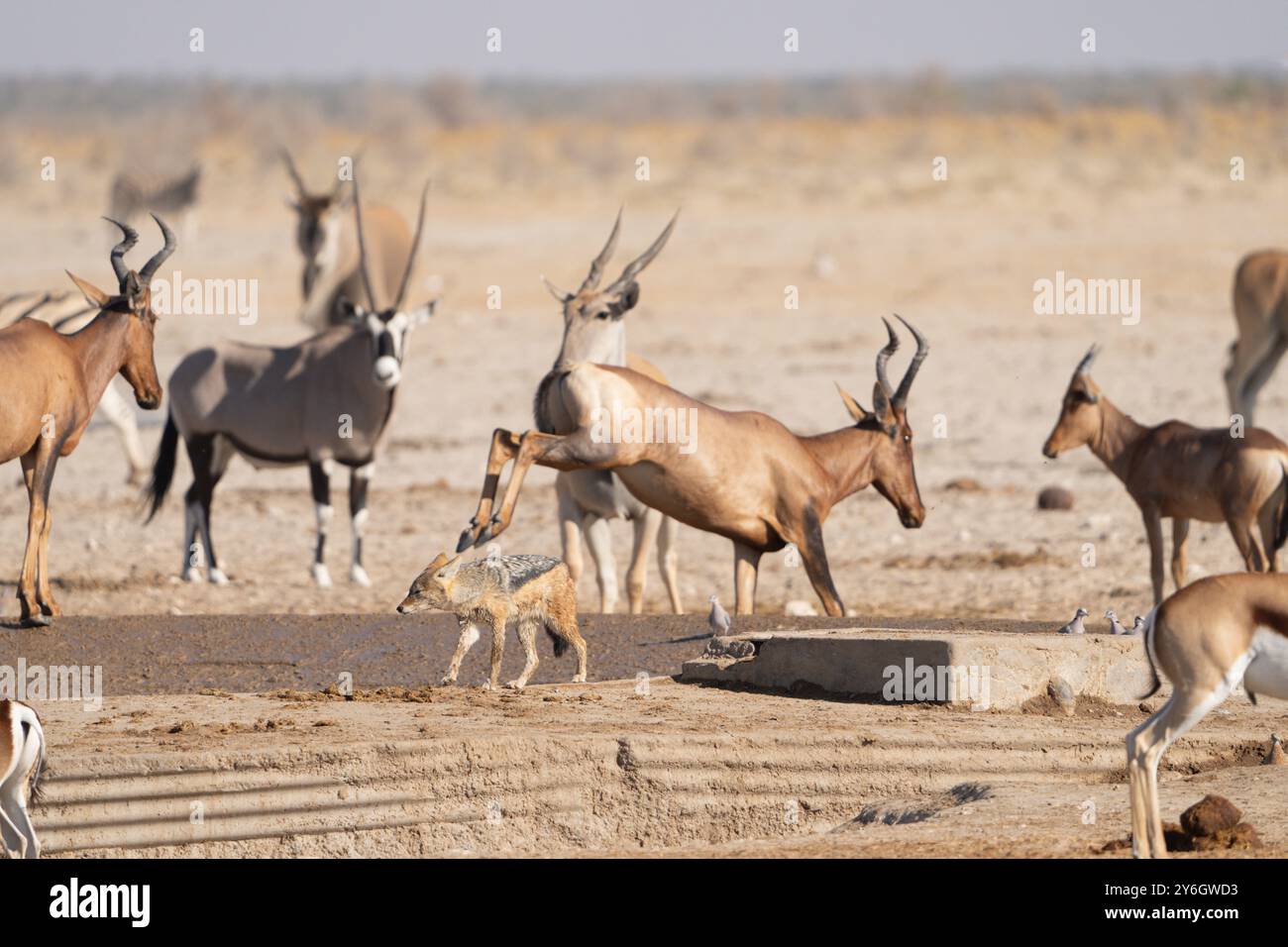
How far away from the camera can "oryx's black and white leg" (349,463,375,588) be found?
41.9 feet

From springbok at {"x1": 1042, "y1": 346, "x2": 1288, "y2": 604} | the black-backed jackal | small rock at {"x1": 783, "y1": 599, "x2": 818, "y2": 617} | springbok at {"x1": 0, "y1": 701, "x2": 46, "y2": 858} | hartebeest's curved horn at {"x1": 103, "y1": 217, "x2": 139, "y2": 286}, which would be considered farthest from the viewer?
small rock at {"x1": 783, "y1": 599, "x2": 818, "y2": 617}

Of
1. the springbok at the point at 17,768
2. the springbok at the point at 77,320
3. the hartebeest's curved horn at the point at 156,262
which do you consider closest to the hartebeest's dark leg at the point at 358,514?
the hartebeest's curved horn at the point at 156,262

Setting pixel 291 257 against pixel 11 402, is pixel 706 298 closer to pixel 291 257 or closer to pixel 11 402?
pixel 291 257

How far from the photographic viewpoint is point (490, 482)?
31.1 feet

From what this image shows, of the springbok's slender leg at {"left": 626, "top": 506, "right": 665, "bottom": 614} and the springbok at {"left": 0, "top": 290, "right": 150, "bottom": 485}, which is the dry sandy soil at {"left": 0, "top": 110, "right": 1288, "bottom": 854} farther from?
the springbok's slender leg at {"left": 626, "top": 506, "right": 665, "bottom": 614}

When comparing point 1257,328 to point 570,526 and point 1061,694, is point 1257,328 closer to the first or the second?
point 570,526

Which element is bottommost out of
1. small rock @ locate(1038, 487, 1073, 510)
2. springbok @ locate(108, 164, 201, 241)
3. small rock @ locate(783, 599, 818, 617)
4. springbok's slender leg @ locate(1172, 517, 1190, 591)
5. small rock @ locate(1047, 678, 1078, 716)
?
small rock @ locate(1047, 678, 1078, 716)

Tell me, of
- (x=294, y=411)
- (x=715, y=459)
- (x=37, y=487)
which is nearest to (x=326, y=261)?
(x=294, y=411)

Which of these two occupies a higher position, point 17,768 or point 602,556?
point 602,556

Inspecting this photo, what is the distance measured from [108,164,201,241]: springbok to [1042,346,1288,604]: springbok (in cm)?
2072

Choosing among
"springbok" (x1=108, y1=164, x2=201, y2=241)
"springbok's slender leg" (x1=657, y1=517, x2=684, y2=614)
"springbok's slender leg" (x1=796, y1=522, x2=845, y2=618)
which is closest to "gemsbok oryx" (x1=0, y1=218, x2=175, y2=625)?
"springbok's slender leg" (x1=657, y1=517, x2=684, y2=614)

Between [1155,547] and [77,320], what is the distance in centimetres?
804

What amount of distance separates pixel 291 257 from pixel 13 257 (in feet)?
13.0

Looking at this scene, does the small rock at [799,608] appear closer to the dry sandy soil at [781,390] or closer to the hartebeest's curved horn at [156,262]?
the dry sandy soil at [781,390]
